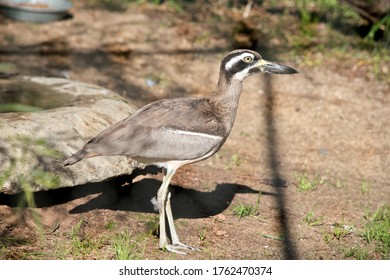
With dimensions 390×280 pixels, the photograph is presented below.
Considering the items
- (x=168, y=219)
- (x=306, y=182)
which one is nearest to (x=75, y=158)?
(x=168, y=219)

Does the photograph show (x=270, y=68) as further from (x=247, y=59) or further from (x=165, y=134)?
(x=165, y=134)

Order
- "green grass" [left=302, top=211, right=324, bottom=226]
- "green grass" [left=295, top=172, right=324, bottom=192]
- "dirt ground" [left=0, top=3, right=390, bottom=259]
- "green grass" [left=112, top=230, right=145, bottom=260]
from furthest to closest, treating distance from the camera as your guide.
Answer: "green grass" [left=295, top=172, right=324, bottom=192]
"green grass" [left=302, top=211, right=324, bottom=226]
"dirt ground" [left=0, top=3, right=390, bottom=259]
"green grass" [left=112, top=230, right=145, bottom=260]

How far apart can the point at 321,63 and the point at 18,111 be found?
4.20 metres

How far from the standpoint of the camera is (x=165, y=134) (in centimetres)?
468

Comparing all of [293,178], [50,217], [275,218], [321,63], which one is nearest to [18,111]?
[50,217]

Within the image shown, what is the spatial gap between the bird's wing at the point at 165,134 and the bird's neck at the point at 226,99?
9 centimetres

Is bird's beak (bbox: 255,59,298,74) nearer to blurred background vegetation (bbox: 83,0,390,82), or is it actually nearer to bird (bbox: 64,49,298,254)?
bird (bbox: 64,49,298,254)

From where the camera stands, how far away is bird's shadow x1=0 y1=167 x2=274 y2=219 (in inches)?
197

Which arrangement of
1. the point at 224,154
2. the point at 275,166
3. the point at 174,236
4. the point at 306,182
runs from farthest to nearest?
the point at 224,154
the point at 275,166
the point at 306,182
the point at 174,236

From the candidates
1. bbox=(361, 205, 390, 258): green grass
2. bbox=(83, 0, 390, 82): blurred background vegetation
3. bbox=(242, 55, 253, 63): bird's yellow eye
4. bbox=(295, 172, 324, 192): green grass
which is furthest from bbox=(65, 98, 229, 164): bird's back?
bbox=(83, 0, 390, 82): blurred background vegetation

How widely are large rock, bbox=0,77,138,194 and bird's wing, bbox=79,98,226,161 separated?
272mm

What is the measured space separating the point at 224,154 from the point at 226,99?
1.70 meters

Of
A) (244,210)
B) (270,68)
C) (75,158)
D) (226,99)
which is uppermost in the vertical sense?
(270,68)

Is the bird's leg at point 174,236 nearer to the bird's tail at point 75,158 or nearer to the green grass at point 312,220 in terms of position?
the bird's tail at point 75,158
